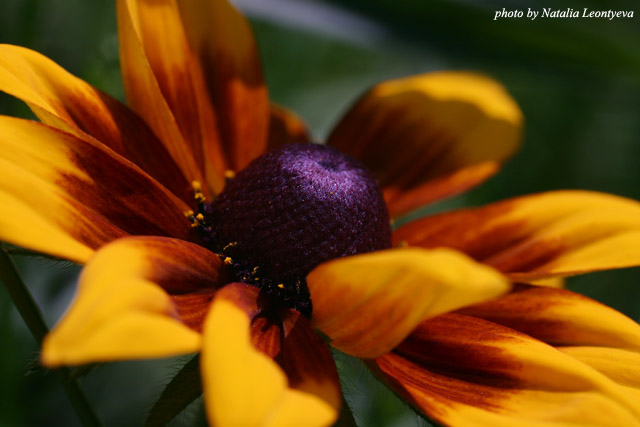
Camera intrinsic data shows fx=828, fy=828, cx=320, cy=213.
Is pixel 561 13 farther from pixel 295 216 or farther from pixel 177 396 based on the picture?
pixel 177 396

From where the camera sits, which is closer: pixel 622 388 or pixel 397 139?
pixel 622 388

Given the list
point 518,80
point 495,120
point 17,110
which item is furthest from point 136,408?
point 518,80

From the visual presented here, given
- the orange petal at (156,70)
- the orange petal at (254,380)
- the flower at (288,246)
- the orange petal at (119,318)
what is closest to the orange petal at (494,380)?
the flower at (288,246)

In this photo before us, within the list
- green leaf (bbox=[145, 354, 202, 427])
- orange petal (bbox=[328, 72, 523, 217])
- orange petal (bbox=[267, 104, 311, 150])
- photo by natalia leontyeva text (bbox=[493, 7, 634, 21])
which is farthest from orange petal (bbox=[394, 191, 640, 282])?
photo by natalia leontyeva text (bbox=[493, 7, 634, 21])

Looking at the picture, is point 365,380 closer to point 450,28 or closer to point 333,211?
point 333,211

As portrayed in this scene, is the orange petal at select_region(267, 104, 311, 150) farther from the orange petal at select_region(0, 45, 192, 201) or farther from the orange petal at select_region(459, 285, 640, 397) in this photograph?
the orange petal at select_region(459, 285, 640, 397)

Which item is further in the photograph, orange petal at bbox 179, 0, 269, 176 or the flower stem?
orange petal at bbox 179, 0, 269, 176

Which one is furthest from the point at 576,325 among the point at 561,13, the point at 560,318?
the point at 561,13
